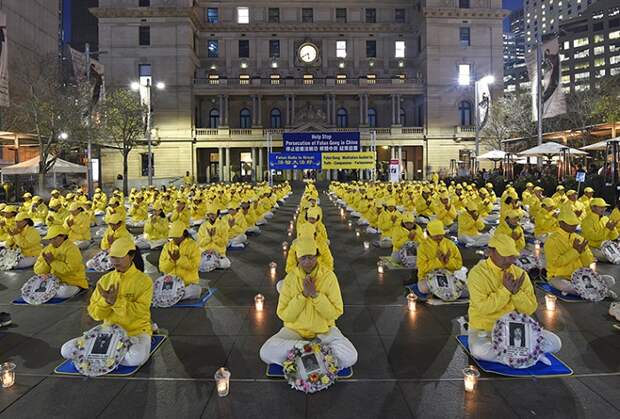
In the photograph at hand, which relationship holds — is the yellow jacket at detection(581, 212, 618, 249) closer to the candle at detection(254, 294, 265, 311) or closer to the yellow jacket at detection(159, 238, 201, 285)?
the candle at detection(254, 294, 265, 311)

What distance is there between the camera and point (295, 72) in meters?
63.2

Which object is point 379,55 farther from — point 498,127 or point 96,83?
point 96,83

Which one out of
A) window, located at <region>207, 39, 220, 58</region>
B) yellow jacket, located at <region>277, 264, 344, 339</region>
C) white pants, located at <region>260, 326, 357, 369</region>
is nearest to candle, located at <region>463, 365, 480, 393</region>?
white pants, located at <region>260, 326, 357, 369</region>

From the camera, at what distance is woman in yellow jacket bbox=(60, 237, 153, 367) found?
18.6ft

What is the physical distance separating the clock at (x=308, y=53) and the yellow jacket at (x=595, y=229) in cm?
5615

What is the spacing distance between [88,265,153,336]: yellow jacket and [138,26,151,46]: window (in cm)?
5893

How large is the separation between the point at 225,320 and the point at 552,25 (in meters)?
190

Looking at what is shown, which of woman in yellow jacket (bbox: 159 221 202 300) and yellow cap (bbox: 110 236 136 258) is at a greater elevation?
yellow cap (bbox: 110 236 136 258)

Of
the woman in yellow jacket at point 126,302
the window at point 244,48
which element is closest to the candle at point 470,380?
the woman in yellow jacket at point 126,302

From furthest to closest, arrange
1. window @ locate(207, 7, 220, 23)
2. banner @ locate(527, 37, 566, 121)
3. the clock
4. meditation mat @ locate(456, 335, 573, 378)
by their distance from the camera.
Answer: window @ locate(207, 7, 220, 23)
the clock
banner @ locate(527, 37, 566, 121)
meditation mat @ locate(456, 335, 573, 378)

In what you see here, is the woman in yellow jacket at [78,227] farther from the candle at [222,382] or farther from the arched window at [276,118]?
the arched window at [276,118]

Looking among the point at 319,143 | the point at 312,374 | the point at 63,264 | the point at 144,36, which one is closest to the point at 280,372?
the point at 312,374

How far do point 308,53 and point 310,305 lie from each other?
62193mm

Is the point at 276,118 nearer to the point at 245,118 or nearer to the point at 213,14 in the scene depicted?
the point at 245,118
